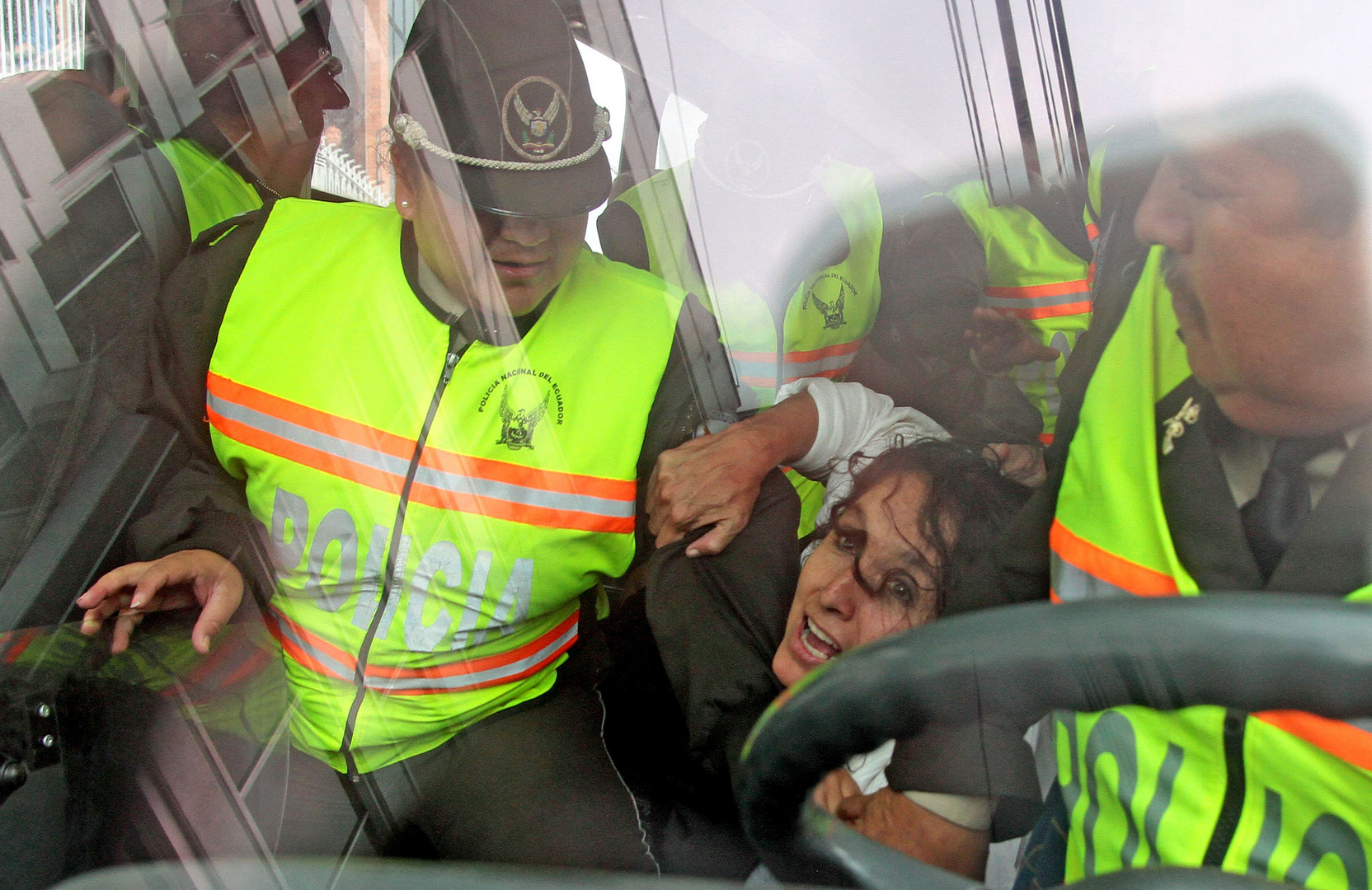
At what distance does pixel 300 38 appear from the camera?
112 centimetres

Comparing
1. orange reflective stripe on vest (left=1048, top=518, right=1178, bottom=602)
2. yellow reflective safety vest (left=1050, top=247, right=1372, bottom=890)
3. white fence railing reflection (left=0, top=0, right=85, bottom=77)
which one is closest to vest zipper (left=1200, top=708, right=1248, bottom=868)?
yellow reflective safety vest (left=1050, top=247, right=1372, bottom=890)

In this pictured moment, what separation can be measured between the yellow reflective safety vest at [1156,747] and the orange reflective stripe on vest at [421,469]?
0.54 m

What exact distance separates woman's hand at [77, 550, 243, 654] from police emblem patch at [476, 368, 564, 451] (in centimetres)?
33

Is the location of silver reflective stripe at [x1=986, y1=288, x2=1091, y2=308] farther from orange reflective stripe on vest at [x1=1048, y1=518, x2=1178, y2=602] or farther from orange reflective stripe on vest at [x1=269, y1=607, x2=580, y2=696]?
orange reflective stripe on vest at [x1=269, y1=607, x2=580, y2=696]

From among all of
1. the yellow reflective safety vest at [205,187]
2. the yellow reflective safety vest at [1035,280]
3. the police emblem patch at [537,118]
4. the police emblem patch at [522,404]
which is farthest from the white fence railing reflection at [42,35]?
the yellow reflective safety vest at [1035,280]

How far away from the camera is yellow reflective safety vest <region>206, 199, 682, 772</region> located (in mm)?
1080

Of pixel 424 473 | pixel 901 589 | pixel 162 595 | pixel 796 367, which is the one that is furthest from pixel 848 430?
pixel 162 595

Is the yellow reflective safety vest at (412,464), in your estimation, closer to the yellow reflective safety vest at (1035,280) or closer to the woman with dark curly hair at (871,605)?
the woman with dark curly hair at (871,605)

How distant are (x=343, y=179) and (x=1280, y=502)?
103cm

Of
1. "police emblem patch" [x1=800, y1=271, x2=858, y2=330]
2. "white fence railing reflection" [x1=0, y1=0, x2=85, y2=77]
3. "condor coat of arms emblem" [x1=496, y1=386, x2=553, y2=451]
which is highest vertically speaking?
"white fence railing reflection" [x1=0, y1=0, x2=85, y2=77]

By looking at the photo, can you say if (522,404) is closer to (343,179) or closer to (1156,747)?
(343,179)

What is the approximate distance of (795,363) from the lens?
45.0 inches

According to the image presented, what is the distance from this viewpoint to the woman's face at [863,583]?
36.7 inches

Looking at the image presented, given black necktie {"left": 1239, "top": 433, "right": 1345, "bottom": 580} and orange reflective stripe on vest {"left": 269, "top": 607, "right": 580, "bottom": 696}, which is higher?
black necktie {"left": 1239, "top": 433, "right": 1345, "bottom": 580}
